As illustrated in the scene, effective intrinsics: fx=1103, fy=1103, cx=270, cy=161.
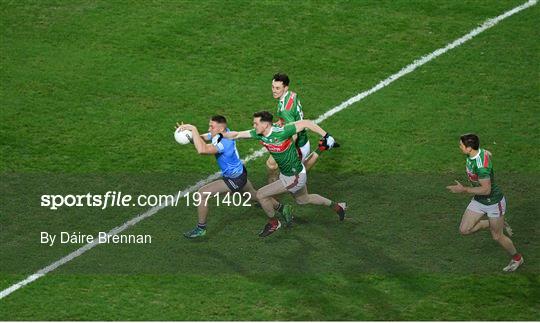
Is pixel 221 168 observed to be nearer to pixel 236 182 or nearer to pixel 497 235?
pixel 236 182

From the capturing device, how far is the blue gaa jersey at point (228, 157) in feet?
56.6

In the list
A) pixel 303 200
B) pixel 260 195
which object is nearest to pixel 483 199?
pixel 303 200

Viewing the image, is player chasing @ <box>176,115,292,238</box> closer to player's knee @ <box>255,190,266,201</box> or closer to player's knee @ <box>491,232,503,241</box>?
player's knee @ <box>255,190,266,201</box>

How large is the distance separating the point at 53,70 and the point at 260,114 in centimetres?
709

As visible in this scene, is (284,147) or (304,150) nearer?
(284,147)

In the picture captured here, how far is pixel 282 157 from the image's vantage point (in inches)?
685

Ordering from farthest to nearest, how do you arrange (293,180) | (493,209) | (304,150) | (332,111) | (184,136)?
(332,111) → (304,150) → (293,180) → (184,136) → (493,209)

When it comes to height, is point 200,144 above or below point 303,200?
above

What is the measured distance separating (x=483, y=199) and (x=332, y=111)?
18.1 ft

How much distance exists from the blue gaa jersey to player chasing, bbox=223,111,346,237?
0.16m

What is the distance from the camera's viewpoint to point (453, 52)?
23.3 metres

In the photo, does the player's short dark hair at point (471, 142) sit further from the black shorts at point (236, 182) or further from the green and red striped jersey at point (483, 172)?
the black shorts at point (236, 182)

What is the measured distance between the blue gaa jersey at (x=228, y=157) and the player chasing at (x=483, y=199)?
3445 millimetres

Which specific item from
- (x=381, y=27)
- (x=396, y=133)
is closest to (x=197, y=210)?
(x=396, y=133)
